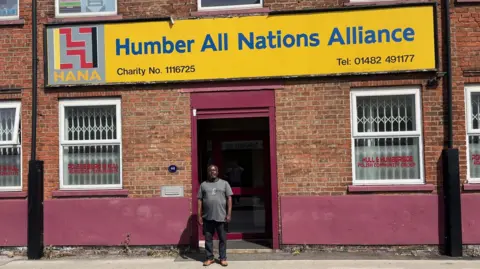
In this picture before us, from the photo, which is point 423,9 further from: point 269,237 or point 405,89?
point 269,237

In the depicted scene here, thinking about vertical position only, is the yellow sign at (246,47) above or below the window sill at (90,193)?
above

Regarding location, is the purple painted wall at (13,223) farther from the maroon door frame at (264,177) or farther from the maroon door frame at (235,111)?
→ the maroon door frame at (264,177)

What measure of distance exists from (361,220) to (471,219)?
69.1 inches

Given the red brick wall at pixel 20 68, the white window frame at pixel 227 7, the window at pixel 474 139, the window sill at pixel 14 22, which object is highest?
the white window frame at pixel 227 7

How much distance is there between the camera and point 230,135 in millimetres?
9273

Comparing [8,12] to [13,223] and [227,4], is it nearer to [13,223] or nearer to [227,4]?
[13,223]

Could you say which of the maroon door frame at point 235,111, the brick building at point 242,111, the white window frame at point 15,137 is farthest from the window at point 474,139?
the white window frame at point 15,137

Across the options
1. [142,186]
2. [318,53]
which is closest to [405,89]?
[318,53]

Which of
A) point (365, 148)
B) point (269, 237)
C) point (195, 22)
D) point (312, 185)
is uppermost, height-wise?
point (195, 22)

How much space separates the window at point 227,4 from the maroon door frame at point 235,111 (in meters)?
1.52

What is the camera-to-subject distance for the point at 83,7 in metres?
8.52

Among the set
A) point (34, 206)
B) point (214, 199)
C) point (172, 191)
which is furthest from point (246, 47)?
point (34, 206)

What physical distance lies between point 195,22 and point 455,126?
4731 mm

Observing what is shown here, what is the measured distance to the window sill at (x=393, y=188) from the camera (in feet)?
25.4
